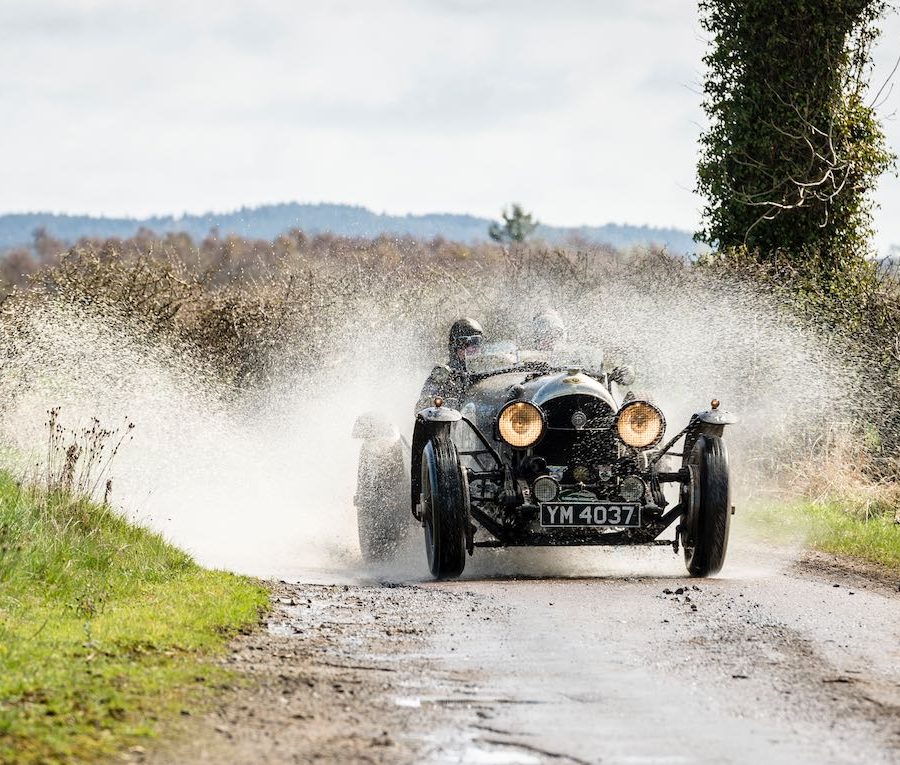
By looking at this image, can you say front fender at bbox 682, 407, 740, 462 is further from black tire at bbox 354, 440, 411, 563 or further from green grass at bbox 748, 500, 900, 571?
black tire at bbox 354, 440, 411, 563

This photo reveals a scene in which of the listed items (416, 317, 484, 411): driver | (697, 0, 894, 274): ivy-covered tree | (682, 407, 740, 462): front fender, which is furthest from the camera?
(697, 0, 894, 274): ivy-covered tree

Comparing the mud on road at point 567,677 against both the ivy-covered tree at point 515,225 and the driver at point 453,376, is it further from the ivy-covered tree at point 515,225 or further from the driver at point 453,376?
the ivy-covered tree at point 515,225

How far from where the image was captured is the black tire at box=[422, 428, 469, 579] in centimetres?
1182

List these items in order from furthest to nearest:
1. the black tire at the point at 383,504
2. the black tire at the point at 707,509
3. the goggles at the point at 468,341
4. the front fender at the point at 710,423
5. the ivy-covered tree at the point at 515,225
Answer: the ivy-covered tree at the point at 515,225, the goggles at the point at 468,341, the black tire at the point at 383,504, the front fender at the point at 710,423, the black tire at the point at 707,509

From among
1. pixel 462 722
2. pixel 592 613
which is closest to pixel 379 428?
pixel 592 613

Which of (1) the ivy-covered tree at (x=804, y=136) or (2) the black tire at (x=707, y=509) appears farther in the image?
(1) the ivy-covered tree at (x=804, y=136)

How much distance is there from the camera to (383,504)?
14.1 m

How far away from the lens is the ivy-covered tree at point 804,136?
78.1 ft

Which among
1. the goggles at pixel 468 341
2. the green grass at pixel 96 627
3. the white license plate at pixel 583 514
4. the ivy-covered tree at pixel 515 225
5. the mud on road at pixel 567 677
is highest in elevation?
the ivy-covered tree at pixel 515 225

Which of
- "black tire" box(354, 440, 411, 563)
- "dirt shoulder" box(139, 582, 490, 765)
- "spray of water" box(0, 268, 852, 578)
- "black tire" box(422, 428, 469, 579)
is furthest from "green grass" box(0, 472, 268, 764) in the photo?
"spray of water" box(0, 268, 852, 578)

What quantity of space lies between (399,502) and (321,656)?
576 cm

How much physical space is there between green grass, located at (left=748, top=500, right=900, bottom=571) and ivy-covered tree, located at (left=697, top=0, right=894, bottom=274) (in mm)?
7228

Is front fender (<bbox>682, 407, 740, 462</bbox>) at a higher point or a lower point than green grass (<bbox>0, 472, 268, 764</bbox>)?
higher

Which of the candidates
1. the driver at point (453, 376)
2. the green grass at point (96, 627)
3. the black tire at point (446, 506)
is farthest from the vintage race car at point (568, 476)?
the green grass at point (96, 627)
